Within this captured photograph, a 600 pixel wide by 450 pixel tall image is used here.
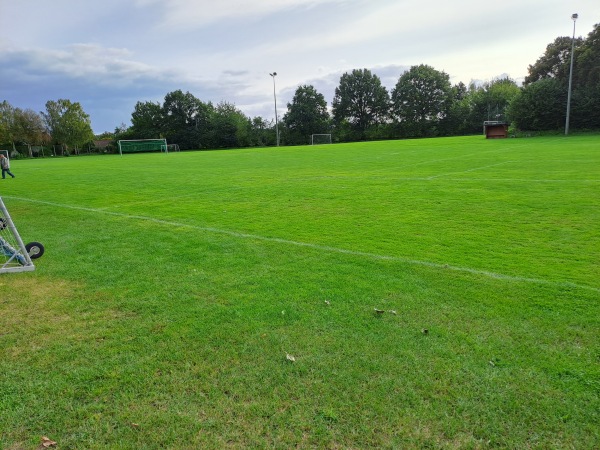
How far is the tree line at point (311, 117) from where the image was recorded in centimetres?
8350

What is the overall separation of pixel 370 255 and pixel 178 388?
384cm

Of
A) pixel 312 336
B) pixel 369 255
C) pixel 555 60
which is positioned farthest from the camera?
pixel 555 60

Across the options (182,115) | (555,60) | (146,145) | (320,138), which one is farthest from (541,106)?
(182,115)

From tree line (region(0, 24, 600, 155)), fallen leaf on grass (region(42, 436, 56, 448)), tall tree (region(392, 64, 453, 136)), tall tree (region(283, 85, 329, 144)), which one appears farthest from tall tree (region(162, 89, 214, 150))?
fallen leaf on grass (region(42, 436, 56, 448))

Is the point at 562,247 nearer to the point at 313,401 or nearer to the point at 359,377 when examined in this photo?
the point at 359,377

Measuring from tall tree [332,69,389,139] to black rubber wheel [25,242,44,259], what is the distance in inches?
3642

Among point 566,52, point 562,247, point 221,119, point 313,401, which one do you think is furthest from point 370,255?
point 221,119

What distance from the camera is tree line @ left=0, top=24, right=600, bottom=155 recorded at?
83500mm

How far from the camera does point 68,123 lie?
3391 inches

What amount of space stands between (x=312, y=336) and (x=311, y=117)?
92694 millimetres

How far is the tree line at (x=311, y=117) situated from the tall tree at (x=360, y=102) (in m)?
0.23

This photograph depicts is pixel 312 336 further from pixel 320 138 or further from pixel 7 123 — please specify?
pixel 7 123

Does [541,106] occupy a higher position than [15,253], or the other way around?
[541,106]

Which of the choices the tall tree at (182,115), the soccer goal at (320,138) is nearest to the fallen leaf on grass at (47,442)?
the soccer goal at (320,138)
